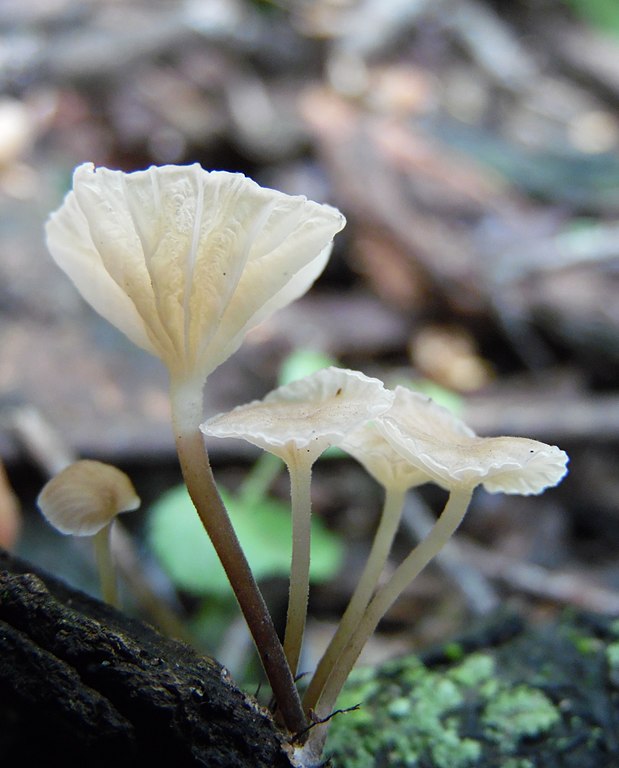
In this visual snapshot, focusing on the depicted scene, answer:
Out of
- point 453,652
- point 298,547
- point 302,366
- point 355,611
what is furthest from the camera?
point 302,366

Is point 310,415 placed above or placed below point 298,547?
above

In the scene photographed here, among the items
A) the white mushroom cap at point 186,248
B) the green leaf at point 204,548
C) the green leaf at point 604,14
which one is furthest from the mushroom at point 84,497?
the green leaf at point 604,14

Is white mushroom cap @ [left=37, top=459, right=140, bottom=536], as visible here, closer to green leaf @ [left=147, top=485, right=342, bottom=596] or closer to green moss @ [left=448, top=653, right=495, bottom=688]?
green moss @ [left=448, top=653, right=495, bottom=688]

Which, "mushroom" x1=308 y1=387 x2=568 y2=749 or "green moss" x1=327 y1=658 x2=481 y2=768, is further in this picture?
"green moss" x1=327 y1=658 x2=481 y2=768

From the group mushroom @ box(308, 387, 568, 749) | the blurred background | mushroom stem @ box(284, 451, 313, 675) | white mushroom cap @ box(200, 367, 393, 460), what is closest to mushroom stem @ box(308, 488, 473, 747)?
mushroom @ box(308, 387, 568, 749)

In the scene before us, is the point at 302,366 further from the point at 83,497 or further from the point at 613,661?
the point at 83,497

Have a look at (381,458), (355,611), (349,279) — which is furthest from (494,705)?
(349,279)

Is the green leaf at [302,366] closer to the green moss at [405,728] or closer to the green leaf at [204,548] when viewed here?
the green leaf at [204,548]

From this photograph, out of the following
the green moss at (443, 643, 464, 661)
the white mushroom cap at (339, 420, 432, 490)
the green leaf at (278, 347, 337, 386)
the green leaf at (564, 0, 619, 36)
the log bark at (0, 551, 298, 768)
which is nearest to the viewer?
the log bark at (0, 551, 298, 768)
